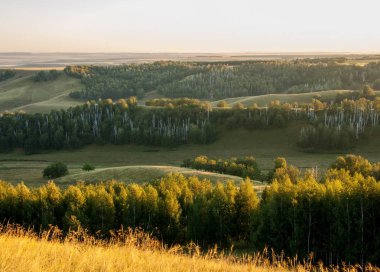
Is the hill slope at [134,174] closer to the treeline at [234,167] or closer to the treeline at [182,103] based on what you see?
the treeline at [234,167]

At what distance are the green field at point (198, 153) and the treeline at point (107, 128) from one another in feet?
11.4

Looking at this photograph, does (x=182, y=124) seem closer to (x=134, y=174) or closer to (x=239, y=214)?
(x=134, y=174)

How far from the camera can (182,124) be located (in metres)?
160

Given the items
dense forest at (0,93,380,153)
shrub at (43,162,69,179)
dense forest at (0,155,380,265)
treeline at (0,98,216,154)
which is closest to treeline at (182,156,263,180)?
shrub at (43,162,69,179)

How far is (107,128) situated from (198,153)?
129 ft

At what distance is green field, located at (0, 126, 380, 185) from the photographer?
417 ft

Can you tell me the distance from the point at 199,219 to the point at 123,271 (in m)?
36.1

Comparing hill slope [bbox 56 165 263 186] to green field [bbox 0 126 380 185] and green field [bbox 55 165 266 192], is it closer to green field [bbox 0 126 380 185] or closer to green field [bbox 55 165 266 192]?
green field [bbox 55 165 266 192]

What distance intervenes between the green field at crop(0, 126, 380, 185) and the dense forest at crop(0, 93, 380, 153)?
11.2 feet

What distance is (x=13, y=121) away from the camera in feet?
543

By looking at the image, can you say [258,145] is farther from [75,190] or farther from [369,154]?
[75,190]

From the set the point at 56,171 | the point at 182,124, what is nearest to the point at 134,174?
the point at 56,171

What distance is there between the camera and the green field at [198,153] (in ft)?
417

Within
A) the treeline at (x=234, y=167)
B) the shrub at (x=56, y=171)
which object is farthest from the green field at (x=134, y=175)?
the treeline at (x=234, y=167)
